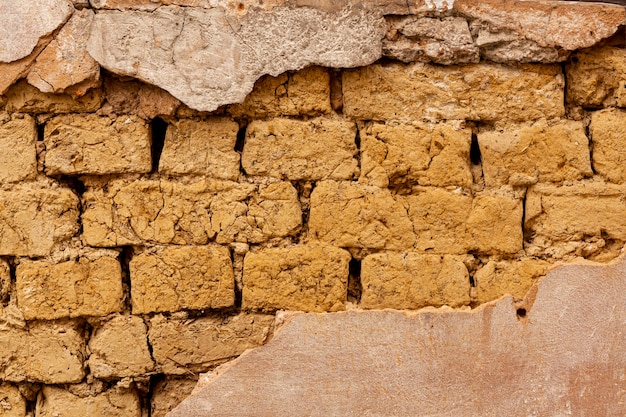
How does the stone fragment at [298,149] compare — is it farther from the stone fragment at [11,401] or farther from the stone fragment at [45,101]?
the stone fragment at [11,401]

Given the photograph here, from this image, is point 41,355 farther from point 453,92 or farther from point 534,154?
point 534,154

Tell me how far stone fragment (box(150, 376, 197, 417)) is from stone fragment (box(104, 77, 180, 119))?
37.6 inches

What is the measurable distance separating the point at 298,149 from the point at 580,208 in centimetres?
105

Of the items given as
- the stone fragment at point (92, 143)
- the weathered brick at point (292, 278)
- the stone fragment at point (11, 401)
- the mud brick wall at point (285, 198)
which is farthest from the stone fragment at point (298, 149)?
the stone fragment at point (11, 401)

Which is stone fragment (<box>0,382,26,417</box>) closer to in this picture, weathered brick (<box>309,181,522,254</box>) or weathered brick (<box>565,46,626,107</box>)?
weathered brick (<box>309,181,522,254</box>)

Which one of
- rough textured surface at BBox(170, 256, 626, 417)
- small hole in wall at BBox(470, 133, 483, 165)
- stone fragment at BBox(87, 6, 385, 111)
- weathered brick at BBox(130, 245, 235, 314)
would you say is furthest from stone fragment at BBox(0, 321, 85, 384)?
small hole in wall at BBox(470, 133, 483, 165)

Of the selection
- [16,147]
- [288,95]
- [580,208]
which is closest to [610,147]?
[580,208]

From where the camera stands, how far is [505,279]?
2.62 m

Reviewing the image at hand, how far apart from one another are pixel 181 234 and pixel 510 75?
1.31 m

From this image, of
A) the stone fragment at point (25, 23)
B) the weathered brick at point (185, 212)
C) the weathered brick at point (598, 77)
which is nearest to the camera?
the stone fragment at point (25, 23)

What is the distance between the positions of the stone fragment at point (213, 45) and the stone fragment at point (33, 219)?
501 millimetres

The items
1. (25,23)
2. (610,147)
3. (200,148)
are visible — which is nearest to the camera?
(25,23)

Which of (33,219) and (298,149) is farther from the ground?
(298,149)

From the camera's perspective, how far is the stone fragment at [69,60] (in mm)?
2436
